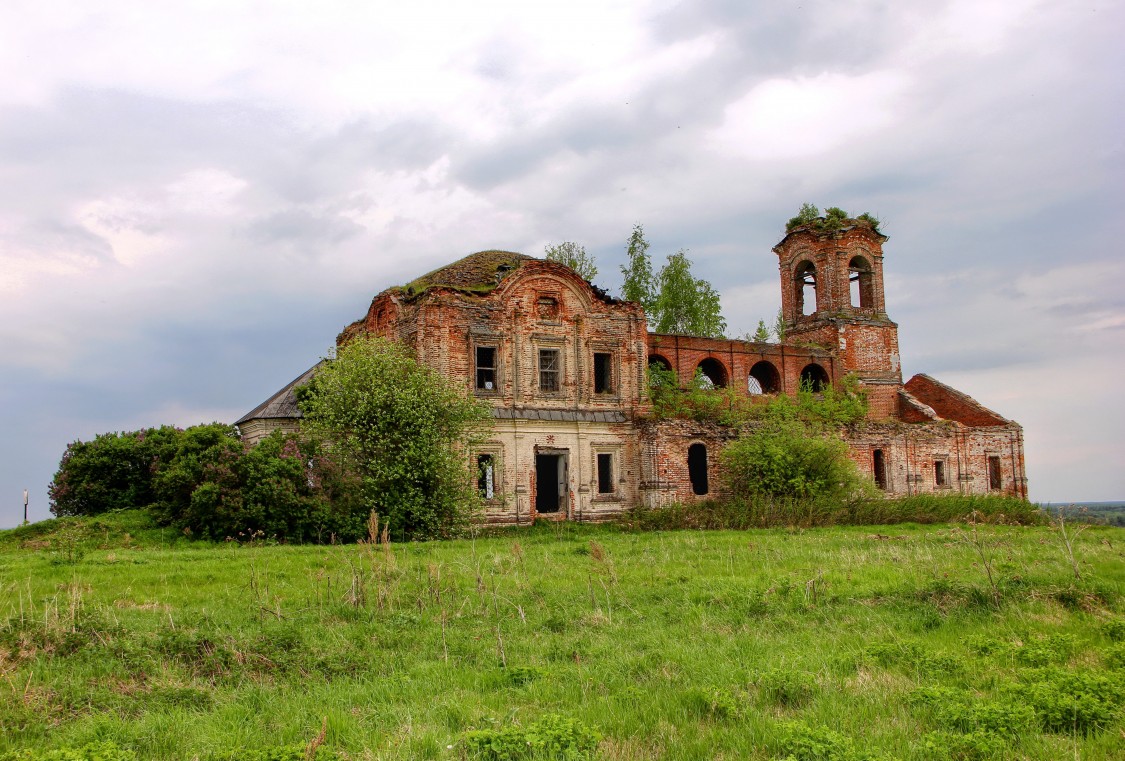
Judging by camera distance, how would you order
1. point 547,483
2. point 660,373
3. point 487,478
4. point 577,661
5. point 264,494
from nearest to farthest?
point 577,661
point 264,494
point 487,478
point 660,373
point 547,483

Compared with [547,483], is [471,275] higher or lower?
higher

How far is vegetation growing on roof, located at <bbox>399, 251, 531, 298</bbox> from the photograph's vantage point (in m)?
27.7

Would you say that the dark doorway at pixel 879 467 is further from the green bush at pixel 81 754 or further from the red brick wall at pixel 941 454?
the green bush at pixel 81 754

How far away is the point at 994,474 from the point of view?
3697 cm

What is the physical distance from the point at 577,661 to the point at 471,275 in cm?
2130

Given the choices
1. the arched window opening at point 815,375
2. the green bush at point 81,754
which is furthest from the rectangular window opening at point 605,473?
the green bush at point 81,754

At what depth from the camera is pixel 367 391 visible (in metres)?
23.0

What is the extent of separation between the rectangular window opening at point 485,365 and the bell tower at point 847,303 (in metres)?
17.1

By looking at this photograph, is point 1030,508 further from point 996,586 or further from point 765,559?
point 996,586

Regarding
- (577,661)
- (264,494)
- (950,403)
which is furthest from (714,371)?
(577,661)

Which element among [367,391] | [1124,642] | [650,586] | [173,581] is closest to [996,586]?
[1124,642]

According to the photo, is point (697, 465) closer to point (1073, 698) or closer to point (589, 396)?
point (589, 396)

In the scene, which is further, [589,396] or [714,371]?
[714,371]

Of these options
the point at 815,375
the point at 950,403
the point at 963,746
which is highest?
the point at 815,375
